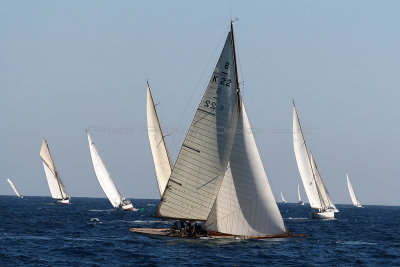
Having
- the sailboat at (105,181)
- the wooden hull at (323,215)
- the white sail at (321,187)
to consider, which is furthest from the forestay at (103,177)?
the wooden hull at (323,215)

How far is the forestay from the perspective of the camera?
107438 millimetres

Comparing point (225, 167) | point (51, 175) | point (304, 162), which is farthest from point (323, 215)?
point (51, 175)

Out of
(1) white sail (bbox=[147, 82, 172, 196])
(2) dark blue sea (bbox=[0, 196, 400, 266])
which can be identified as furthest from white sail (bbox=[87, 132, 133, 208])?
(2) dark blue sea (bbox=[0, 196, 400, 266])

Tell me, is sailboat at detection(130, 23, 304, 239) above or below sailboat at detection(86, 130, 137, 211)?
below

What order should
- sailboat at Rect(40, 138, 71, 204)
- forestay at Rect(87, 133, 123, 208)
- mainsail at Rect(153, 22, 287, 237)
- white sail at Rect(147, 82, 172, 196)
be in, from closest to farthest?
1. mainsail at Rect(153, 22, 287, 237)
2. white sail at Rect(147, 82, 172, 196)
3. forestay at Rect(87, 133, 123, 208)
4. sailboat at Rect(40, 138, 71, 204)

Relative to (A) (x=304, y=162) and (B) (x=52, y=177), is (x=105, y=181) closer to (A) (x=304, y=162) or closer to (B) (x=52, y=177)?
(A) (x=304, y=162)

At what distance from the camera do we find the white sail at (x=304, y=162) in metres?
93.2

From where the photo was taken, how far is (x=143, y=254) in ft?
141

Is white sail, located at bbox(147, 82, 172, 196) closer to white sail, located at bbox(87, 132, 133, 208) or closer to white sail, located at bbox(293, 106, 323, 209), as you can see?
white sail, located at bbox(293, 106, 323, 209)

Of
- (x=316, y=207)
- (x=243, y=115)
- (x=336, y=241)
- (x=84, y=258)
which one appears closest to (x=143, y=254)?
(x=84, y=258)

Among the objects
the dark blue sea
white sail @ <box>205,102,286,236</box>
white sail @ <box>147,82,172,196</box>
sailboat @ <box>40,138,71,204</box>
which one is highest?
sailboat @ <box>40,138,71,204</box>

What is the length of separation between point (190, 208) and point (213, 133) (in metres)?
4.94

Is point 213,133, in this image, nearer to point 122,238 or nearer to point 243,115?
point 243,115

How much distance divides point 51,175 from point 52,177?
3.60ft
